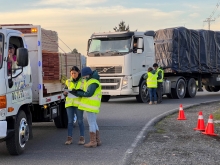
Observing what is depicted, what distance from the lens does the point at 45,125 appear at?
12.0 m

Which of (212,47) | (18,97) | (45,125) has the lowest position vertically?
(45,125)

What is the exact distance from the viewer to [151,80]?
17828 millimetres

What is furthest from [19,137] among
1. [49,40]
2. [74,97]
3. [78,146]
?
[49,40]

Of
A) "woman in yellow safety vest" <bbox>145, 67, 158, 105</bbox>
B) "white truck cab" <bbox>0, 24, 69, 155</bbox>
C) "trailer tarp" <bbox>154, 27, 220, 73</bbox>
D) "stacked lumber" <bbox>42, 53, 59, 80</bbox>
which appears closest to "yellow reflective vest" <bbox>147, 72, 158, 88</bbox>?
"woman in yellow safety vest" <bbox>145, 67, 158, 105</bbox>

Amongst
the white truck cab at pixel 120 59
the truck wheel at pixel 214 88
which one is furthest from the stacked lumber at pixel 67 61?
the truck wheel at pixel 214 88

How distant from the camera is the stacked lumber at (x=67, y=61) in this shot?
10.5m

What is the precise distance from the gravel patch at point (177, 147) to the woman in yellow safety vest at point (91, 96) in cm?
97

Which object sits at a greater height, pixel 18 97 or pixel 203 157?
pixel 18 97

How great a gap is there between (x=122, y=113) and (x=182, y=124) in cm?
329

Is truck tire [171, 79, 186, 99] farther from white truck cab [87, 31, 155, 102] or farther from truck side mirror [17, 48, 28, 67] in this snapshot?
truck side mirror [17, 48, 28, 67]

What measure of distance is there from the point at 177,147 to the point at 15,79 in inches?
134

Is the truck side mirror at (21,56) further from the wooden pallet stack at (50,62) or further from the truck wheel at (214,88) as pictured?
the truck wheel at (214,88)

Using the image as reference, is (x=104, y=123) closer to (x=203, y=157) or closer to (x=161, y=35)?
(x=203, y=157)

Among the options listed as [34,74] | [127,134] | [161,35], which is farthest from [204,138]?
[161,35]
